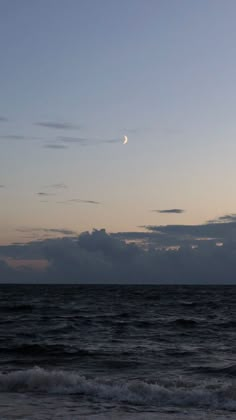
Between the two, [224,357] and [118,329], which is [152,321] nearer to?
[118,329]

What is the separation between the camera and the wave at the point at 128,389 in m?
16.8

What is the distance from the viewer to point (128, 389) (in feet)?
58.6

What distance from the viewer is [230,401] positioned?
1673cm

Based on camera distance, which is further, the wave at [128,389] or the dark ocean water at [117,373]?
the wave at [128,389]

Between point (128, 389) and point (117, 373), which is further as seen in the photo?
point (117, 373)

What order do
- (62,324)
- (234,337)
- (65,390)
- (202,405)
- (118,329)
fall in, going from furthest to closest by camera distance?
(62,324) → (118,329) → (234,337) → (65,390) → (202,405)

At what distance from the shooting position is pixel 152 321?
44.8m

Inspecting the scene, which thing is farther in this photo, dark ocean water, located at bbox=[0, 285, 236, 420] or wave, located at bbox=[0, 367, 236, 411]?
wave, located at bbox=[0, 367, 236, 411]

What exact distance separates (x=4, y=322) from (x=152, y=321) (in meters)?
11.3

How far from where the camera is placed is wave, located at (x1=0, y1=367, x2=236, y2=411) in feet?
55.0

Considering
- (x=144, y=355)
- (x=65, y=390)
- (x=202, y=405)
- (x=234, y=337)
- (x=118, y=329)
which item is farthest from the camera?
(x=118, y=329)

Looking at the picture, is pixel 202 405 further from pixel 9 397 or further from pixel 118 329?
pixel 118 329

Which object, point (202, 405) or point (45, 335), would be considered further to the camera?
point (45, 335)

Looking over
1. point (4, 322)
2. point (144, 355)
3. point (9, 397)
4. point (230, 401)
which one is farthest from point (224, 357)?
point (4, 322)
